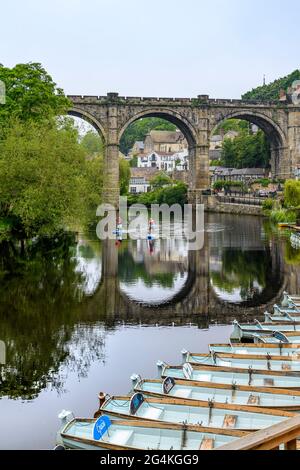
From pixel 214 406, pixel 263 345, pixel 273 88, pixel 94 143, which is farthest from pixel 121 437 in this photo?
pixel 273 88

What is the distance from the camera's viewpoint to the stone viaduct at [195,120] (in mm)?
73188

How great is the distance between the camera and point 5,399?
14.2m

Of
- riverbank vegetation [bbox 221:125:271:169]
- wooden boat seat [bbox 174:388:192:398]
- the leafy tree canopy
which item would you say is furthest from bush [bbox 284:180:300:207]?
the leafy tree canopy

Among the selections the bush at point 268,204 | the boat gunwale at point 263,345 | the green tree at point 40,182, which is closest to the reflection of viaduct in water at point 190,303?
the green tree at point 40,182

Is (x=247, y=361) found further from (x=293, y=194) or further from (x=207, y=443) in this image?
(x=293, y=194)

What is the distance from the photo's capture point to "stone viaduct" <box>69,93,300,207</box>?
73188mm

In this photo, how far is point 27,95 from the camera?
43594mm

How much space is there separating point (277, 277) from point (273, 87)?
364 feet

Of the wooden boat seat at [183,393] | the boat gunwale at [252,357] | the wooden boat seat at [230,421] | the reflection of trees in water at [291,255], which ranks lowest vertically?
the wooden boat seat at [230,421]

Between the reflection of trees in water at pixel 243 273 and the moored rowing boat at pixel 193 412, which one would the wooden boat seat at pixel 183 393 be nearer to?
the moored rowing boat at pixel 193 412

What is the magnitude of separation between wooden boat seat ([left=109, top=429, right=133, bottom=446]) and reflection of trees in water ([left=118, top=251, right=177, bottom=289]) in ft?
60.4

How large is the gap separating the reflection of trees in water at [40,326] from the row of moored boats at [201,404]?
3.87 meters
